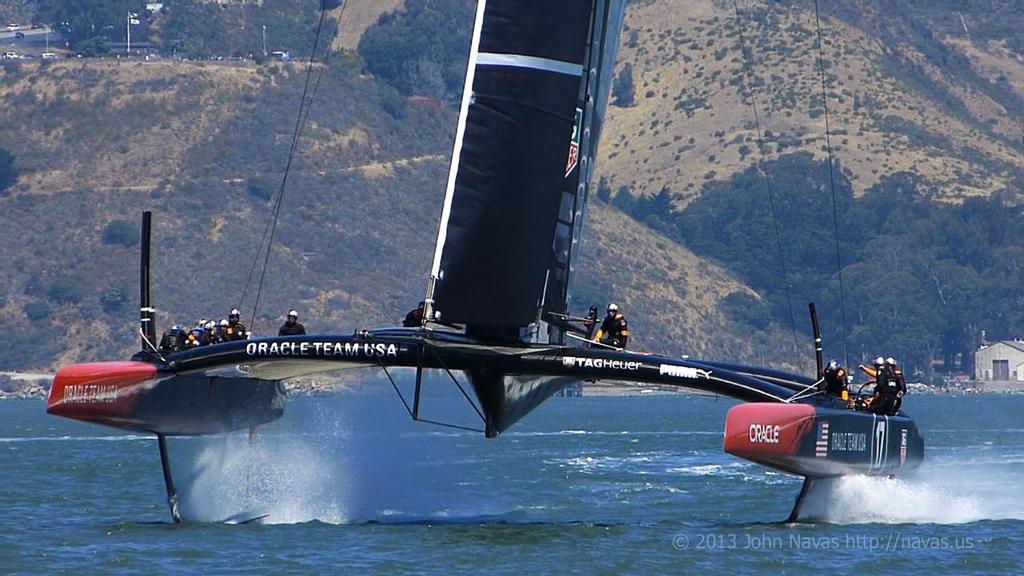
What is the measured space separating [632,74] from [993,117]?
25811 millimetres

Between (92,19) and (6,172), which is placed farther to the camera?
(92,19)

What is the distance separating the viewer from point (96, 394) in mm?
17859

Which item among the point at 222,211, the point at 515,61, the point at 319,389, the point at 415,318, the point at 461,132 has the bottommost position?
the point at 319,389

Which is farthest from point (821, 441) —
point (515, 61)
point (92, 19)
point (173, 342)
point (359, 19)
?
point (359, 19)

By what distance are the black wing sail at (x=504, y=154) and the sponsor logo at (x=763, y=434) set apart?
7.30 feet

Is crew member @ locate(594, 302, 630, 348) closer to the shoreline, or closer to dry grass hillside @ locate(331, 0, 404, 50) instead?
the shoreline

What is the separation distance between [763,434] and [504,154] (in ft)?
10.3

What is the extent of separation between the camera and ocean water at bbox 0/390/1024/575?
16094 mm

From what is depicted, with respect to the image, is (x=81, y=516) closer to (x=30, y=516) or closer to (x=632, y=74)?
(x=30, y=516)

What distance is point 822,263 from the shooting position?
4281 inches

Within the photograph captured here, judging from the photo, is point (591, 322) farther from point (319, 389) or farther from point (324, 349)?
point (319, 389)

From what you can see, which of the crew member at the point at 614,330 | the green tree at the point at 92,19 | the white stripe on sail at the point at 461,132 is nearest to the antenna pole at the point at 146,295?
the white stripe on sail at the point at 461,132

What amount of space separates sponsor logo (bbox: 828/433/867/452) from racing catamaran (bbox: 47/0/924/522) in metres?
0.02

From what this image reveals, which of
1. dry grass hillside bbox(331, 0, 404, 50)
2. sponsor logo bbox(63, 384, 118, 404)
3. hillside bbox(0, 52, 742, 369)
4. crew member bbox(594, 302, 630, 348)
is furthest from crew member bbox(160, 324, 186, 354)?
dry grass hillside bbox(331, 0, 404, 50)
